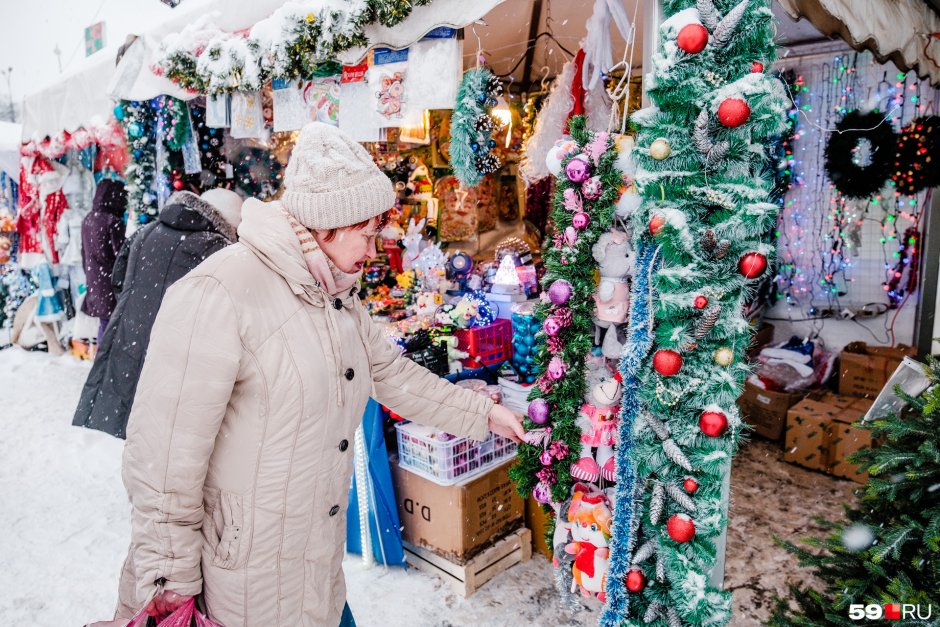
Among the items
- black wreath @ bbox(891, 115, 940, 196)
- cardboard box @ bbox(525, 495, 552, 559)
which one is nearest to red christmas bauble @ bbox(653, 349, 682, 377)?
cardboard box @ bbox(525, 495, 552, 559)

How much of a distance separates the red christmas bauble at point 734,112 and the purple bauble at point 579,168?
18.5 inches

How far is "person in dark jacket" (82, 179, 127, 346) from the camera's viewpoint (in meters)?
5.04

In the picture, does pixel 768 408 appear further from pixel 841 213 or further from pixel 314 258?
pixel 314 258

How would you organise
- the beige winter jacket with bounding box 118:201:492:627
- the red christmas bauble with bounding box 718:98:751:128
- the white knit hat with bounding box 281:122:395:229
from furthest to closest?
the red christmas bauble with bounding box 718:98:751:128 → the white knit hat with bounding box 281:122:395:229 → the beige winter jacket with bounding box 118:201:492:627

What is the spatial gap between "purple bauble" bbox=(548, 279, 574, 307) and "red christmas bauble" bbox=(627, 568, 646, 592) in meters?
0.94

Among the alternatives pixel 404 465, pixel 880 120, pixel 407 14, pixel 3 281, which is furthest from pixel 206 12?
pixel 3 281

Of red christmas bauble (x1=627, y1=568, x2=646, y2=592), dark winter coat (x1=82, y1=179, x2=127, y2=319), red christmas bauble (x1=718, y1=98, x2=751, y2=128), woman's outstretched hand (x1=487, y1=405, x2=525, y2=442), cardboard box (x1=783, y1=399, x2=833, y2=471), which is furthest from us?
dark winter coat (x1=82, y1=179, x2=127, y2=319)

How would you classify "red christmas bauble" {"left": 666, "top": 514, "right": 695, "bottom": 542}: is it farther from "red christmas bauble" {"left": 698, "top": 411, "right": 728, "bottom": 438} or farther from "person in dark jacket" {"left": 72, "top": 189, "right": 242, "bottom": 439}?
"person in dark jacket" {"left": 72, "top": 189, "right": 242, "bottom": 439}

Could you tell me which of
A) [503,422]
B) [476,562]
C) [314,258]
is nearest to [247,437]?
[314,258]

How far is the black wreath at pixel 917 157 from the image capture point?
176 inches

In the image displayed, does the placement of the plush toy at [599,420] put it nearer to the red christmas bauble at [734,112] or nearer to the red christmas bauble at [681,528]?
the red christmas bauble at [681,528]

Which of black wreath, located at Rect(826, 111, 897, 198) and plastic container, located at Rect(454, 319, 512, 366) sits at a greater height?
black wreath, located at Rect(826, 111, 897, 198)

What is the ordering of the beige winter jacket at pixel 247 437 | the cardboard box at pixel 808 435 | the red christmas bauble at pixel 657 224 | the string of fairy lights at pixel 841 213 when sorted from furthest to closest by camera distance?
the string of fairy lights at pixel 841 213 → the cardboard box at pixel 808 435 → the red christmas bauble at pixel 657 224 → the beige winter jacket at pixel 247 437

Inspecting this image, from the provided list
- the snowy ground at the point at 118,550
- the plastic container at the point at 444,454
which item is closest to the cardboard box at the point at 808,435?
the snowy ground at the point at 118,550
